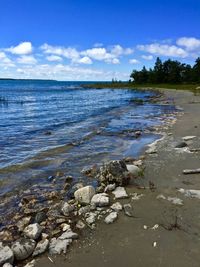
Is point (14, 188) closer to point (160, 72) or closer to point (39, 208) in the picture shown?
point (39, 208)

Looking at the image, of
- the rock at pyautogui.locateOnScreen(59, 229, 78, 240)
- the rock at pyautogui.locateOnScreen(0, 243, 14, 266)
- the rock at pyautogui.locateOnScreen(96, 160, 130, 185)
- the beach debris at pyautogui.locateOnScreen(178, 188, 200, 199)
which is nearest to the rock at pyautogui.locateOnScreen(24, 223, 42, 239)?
the rock at pyautogui.locateOnScreen(59, 229, 78, 240)

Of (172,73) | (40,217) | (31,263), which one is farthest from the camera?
(172,73)

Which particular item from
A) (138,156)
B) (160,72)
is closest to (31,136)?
(138,156)

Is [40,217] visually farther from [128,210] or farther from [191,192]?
[191,192]

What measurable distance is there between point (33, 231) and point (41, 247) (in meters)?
0.56

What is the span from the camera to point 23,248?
17.8 ft

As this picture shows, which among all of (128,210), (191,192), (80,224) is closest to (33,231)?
(80,224)

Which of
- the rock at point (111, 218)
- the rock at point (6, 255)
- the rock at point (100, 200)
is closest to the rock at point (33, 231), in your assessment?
the rock at point (6, 255)

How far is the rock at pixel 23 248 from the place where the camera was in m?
5.33

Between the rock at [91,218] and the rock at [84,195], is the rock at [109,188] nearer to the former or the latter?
the rock at [84,195]

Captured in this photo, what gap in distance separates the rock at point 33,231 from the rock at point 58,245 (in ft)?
1.23

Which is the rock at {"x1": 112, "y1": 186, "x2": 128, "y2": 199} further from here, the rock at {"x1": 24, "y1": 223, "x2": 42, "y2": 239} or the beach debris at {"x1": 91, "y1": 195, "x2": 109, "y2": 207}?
the rock at {"x1": 24, "y1": 223, "x2": 42, "y2": 239}

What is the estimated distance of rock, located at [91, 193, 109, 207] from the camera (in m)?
7.27

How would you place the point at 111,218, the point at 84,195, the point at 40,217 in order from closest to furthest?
the point at 111,218 < the point at 40,217 < the point at 84,195
